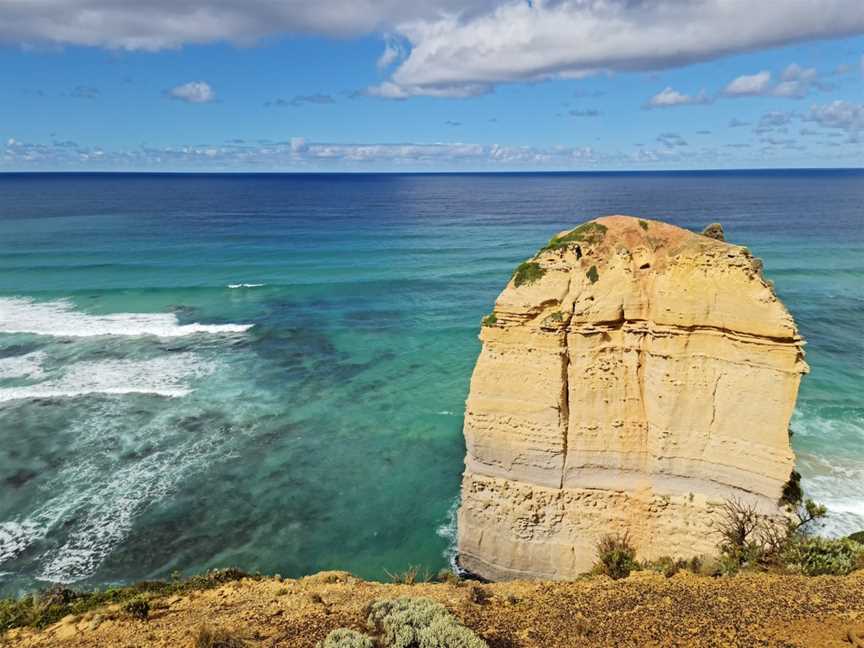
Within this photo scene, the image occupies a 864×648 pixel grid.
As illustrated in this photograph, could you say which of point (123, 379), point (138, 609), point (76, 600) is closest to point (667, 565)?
point (138, 609)

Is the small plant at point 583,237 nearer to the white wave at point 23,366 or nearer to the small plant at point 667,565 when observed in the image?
the small plant at point 667,565

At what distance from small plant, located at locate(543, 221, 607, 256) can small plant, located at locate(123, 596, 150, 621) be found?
12379 mm

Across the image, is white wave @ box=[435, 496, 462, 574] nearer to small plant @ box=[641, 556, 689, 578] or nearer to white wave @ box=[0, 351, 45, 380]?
small plant @ box=[641, 556, 689, 578]

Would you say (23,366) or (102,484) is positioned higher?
(23,366)

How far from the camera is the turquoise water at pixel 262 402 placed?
19.2m

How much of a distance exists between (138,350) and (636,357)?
31108 mm

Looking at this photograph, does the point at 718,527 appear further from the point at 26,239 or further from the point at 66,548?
the point at 26,239

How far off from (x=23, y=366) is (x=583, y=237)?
3287 centimetres

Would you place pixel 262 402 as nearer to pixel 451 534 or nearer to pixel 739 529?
pixel 451 534

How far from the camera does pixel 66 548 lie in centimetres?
1838

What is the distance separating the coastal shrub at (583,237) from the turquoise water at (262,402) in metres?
10.5

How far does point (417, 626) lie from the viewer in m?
9.96

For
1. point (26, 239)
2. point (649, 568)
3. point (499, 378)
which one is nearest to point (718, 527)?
point (649, 568)

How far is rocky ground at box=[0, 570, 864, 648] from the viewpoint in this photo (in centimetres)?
1009
